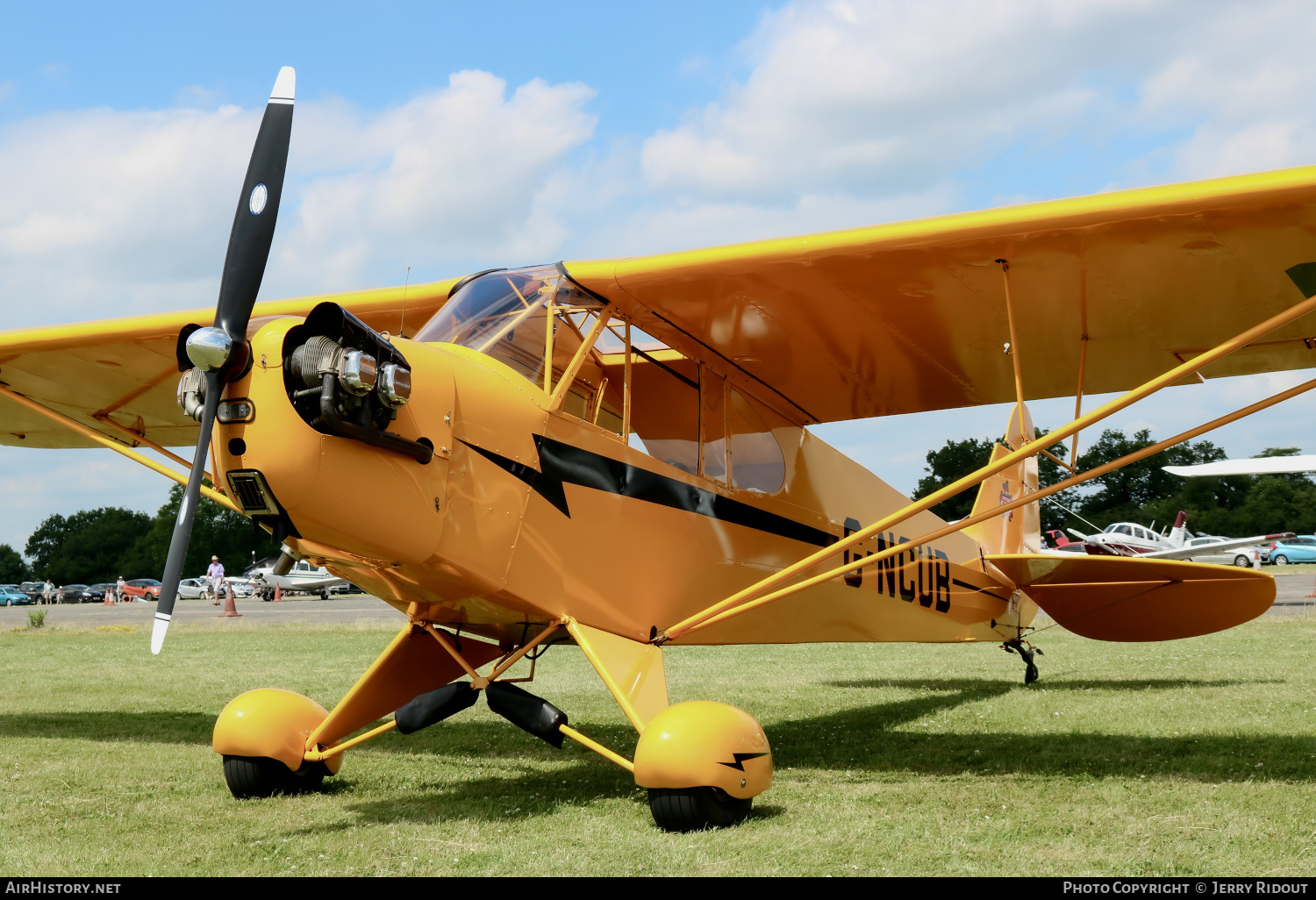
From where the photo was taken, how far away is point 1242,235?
5043mm

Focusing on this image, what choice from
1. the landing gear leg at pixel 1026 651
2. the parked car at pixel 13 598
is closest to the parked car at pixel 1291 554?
the landing gear leg at pixel 1026 651

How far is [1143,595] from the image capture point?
7457 mm

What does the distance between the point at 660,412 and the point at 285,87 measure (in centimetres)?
278

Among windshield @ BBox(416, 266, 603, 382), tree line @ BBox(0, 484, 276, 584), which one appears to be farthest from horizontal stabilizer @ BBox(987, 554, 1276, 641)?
tree line @ BBox(0, 484, 276, 584)

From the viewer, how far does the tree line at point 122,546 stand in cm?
8888

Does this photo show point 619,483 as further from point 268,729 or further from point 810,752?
point 810,752

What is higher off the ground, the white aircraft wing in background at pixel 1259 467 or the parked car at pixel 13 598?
the white aircraft wing in background at pixel 1259 467

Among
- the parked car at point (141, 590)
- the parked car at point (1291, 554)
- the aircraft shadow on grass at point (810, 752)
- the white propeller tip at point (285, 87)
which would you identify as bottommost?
the parked car at point (141, 590)

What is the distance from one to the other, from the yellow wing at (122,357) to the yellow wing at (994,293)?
2.19 m

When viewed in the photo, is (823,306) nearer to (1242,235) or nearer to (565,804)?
(1242,235)

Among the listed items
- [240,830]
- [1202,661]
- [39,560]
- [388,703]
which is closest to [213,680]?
[388,703]

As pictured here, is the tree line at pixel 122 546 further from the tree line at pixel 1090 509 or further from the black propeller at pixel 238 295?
the black propeller at pixel 238 295

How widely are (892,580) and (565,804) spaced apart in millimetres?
3799

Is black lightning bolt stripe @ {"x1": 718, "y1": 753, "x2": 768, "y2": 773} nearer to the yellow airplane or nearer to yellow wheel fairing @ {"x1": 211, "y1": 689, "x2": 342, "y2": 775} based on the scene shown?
the yellow airplane
